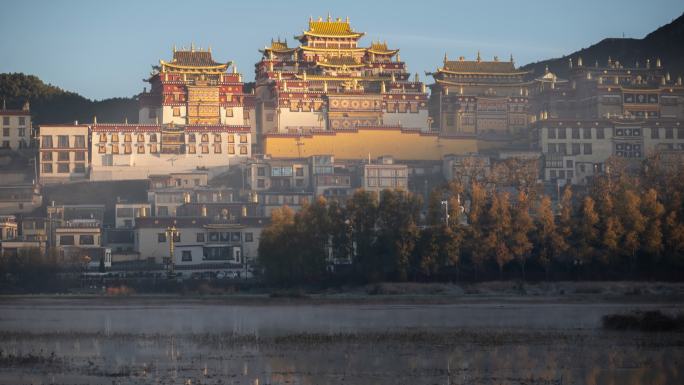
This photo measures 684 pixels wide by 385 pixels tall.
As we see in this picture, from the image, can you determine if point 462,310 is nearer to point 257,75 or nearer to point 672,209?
point 672,209

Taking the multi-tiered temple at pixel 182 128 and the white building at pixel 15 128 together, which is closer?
the multi-tiered temple at pixel 182 128

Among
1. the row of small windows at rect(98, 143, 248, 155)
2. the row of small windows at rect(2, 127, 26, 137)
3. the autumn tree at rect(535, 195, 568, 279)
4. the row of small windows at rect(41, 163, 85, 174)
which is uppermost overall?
the row of small windows at rect(2, 127, 26, 137)

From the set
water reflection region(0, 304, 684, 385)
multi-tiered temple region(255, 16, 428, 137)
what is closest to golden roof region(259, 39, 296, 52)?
multi-tiered temple region(255, 16, 428, 137)

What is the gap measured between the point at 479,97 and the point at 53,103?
44072 millimetres

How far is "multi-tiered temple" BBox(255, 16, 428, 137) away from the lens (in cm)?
13600

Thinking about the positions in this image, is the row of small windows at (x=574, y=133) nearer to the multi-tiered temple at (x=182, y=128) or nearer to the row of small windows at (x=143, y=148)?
the multi-tiered temple at (x=182, y=128)

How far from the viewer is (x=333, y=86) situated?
13850 centimetres

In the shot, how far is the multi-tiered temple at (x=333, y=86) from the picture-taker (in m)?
136

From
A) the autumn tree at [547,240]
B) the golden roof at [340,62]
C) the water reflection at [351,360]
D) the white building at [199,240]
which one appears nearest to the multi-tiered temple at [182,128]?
the golden roof at [340,62]

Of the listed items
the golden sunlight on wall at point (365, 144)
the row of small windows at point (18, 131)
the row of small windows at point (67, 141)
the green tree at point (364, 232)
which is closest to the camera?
the green tree at point (364, 232)

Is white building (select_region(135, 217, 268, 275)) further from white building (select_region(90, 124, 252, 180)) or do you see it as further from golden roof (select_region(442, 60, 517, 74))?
golden roof (select_region(442, 60, 517, 74))

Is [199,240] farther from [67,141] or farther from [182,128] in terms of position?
[67,141]

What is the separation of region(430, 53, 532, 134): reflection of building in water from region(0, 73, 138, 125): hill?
33.3 m

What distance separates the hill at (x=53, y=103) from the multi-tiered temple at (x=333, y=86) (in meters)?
19.2
